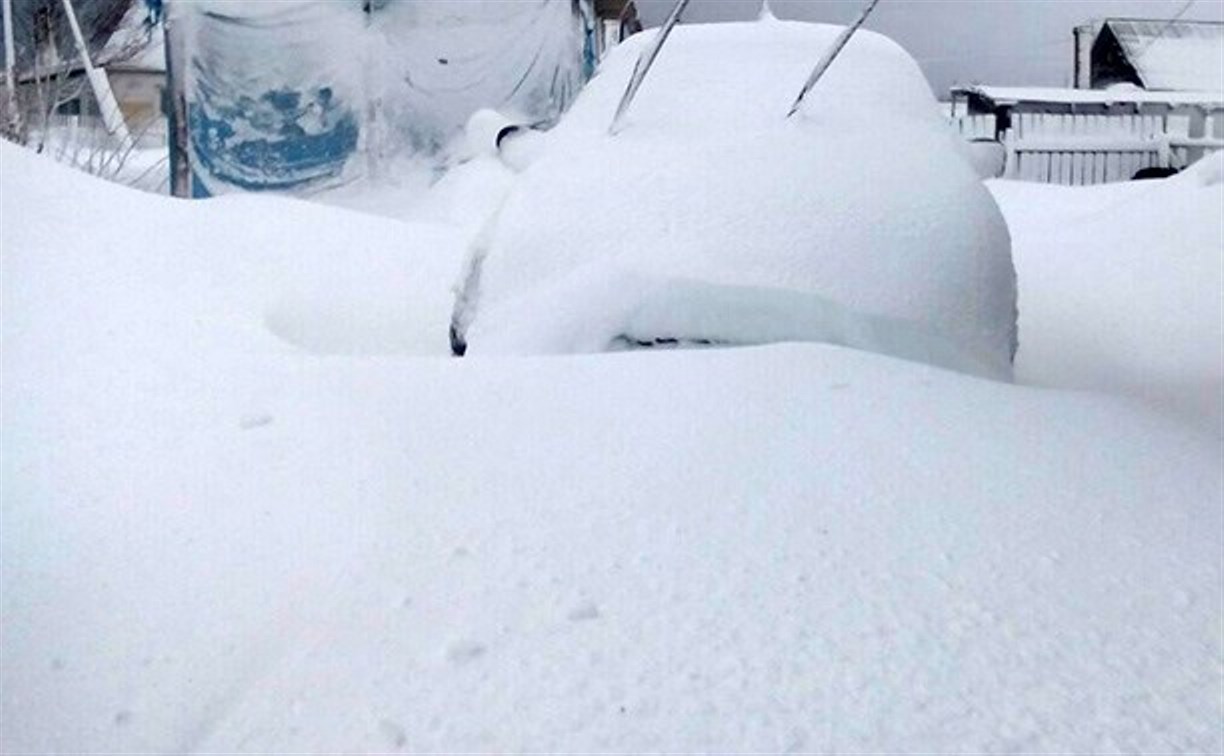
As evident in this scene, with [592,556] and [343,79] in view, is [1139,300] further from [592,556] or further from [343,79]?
[343,79]

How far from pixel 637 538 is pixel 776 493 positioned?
268 mm

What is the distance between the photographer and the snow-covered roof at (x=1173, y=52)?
88.0ft

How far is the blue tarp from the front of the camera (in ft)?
37.6

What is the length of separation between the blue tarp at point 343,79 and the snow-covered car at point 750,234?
8.30m

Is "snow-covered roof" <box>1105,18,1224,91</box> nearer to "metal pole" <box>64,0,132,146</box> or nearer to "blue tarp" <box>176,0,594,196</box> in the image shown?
"blue tarp" <box>176,0,594,196</box>

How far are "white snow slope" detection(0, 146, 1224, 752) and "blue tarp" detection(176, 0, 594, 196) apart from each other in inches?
360

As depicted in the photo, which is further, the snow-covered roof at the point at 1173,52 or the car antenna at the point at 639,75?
the snow-covered roof at the point at 1173,52

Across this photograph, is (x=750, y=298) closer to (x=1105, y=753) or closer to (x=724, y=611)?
(x=724, y=611)

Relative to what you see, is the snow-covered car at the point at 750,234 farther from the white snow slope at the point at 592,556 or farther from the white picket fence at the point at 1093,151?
the white picket fence at the point at 1093,151

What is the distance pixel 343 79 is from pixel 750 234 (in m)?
9.63

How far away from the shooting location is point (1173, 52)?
27516mm

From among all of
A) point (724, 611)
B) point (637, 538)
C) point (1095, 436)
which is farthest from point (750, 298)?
point (724, 611)

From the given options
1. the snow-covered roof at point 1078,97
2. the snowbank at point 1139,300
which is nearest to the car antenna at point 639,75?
the snowbank at point 1139,300

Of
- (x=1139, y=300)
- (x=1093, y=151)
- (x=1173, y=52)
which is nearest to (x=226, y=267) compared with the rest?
(x=1139, y=300)
